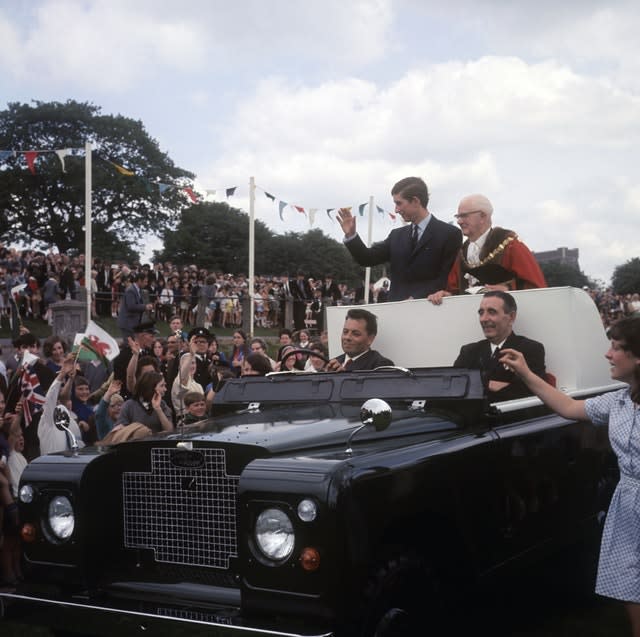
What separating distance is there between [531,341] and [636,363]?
1.85 meters

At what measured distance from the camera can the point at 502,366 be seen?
592 centimetres

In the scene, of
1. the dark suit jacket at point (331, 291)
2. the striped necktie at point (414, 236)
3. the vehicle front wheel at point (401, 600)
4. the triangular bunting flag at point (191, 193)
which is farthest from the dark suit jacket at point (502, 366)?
the dark suit jacket at point (331, 291)

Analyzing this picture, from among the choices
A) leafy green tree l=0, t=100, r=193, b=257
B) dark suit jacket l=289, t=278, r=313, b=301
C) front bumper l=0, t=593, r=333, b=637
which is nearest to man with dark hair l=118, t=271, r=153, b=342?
dark suit jacket l=289, t=278, r=313, b=301

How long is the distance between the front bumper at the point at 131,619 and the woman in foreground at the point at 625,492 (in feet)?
4.83

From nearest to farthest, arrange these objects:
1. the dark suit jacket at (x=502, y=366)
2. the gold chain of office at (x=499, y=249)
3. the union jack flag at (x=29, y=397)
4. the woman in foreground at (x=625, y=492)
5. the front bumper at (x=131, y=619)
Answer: the front bumper at (x=131, y=619), the woman in foreground at (x=625, y=492), the dark suit jacket at (x=502, y=366), the gold chain of office at (x=499, y=249), the union jack flag at (x=29, y=397)

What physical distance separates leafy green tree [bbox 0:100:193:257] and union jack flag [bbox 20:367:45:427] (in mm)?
47082

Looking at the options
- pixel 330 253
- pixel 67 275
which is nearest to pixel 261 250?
pixel 330 253

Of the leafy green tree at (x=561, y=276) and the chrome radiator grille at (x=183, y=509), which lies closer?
the chrome radiator grille at (x=183, y=509)

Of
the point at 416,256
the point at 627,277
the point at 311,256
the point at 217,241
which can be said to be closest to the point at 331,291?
the point at 416,256

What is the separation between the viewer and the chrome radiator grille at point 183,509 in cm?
419

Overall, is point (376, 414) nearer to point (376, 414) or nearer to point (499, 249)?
point (376, 414)

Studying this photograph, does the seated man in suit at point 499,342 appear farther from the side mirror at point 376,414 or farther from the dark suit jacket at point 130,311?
the dark suit jacket at point 130,311

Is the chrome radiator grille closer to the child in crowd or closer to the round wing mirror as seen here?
the round wing mirror

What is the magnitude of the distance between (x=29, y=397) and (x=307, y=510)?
4.79 metres
